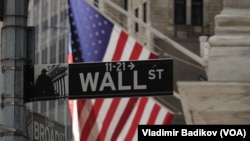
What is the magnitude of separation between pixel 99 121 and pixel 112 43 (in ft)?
10.6

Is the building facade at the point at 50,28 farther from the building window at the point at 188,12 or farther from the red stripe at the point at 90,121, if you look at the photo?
the red stripe at the point at 90,121

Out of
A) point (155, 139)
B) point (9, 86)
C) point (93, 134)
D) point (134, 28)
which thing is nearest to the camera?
point (9, 86)

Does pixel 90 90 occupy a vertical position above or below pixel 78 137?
above

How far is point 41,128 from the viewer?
9.05 m

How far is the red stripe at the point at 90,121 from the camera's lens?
2605 centimetres

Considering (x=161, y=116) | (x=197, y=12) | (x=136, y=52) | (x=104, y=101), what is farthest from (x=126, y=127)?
(x=197, y=12)

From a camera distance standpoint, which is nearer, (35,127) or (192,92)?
(35,127)

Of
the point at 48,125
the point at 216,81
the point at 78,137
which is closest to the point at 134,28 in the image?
the point at 78,137

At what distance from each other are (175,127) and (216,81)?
2514 mm

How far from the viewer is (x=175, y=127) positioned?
36.8 feet

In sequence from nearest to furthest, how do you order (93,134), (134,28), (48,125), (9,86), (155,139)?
(9,86) < (48,125) < (155,139) < (93,134) < (134,28)

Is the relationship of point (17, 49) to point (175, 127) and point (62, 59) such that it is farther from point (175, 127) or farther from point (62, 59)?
point (62, 59)

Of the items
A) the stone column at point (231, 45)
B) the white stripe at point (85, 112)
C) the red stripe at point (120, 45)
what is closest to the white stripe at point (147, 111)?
the white stripe at point (85, 112)

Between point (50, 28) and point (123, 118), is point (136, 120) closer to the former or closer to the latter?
point (123, 118)
